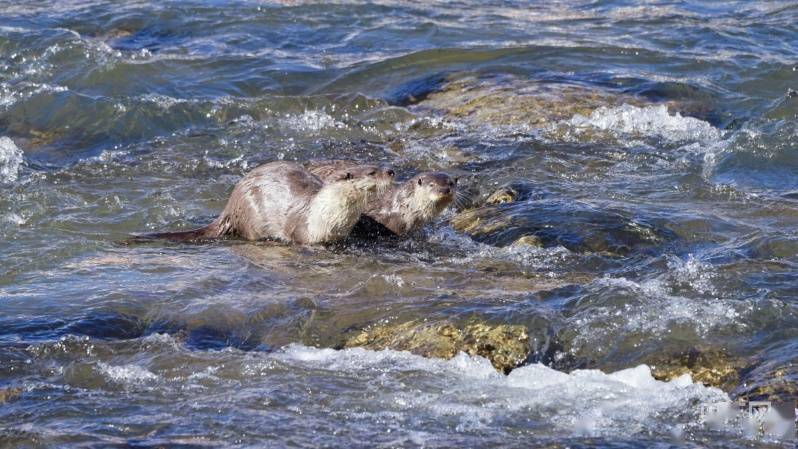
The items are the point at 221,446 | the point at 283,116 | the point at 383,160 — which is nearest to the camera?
the point at 221,446

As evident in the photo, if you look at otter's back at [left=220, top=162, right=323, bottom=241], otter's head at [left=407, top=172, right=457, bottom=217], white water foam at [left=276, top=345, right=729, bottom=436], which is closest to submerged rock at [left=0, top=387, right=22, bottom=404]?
white water foam at [left=276, top=345, right=729, bottom=436]

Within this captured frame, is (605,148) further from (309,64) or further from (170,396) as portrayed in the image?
(170,396)

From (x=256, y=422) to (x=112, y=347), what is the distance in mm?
1013

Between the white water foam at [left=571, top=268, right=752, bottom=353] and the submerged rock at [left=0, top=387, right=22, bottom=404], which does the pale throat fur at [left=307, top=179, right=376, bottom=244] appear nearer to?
the white water foam at [left=571, top=268, right=752, bottom=353]

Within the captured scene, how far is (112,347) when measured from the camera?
15.8 ft

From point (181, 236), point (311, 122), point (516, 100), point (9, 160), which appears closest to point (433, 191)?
point (181, 236)

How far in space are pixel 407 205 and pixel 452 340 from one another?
6.99 ft

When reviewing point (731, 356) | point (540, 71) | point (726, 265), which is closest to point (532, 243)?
point (726, 265)

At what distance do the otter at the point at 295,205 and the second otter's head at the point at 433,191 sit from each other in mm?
233

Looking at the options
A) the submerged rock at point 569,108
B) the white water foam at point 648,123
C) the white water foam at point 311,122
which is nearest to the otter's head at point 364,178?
the submerged rock at point 569,108

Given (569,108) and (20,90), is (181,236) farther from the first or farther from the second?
(20,90)

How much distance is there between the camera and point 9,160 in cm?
818

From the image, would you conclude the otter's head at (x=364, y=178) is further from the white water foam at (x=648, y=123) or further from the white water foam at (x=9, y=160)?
the white water foam at (x=648, y=123)

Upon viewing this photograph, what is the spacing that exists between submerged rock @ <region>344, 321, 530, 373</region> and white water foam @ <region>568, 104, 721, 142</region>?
408 cm
